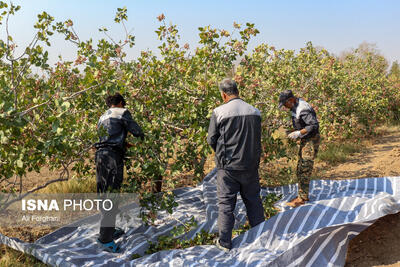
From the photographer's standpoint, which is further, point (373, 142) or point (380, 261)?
point (373, 142)

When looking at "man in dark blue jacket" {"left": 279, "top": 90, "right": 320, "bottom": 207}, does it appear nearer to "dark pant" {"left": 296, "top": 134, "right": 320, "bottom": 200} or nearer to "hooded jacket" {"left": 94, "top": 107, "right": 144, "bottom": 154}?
"dark pant" {"left": 296, "top": 134, "right": 320, "bottom": 200}

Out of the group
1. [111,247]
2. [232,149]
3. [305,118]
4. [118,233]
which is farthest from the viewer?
[305,118]

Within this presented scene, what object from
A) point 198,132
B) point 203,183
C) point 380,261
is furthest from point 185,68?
point 380,261

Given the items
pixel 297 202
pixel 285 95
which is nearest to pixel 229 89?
pixel 285 95

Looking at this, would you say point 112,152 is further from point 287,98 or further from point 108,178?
point 287,98

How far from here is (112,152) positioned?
147 inches

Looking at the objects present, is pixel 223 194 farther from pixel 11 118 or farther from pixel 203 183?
pixel 11 118

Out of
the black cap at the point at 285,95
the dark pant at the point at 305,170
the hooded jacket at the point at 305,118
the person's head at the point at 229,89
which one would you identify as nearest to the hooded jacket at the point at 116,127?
the person's head at the point at 229,89

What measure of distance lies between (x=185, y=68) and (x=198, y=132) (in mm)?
1217

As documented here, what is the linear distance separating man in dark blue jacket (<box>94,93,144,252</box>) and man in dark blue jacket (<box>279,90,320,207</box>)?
6.64 feet

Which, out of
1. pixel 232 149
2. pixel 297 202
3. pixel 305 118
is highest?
pixel 305 118

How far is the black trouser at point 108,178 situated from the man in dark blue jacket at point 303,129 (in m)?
2.28

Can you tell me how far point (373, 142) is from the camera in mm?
9453

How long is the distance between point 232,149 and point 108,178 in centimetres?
156
